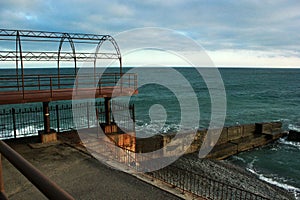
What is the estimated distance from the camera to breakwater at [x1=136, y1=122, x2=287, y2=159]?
2044cm

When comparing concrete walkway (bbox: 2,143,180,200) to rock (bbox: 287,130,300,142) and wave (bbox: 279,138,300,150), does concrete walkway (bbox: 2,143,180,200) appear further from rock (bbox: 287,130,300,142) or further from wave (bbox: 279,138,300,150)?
rock (bbox: 287,130,300,142)

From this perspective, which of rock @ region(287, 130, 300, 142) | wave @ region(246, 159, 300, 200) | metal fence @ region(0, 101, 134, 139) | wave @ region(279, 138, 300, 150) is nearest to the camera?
wave @ region(246, 159, 300, 200)

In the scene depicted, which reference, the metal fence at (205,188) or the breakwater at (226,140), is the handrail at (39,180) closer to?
the metal fence at (205,188)

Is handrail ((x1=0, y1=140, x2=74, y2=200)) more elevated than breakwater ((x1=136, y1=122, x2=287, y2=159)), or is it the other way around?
handrail ((x1=0, y1=140, x2=74, y2=200))

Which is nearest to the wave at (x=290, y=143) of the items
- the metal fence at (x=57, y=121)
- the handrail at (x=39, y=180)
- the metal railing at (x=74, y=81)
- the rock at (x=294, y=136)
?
the rock at (x=294, y=136)

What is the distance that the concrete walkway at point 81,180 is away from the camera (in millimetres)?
8508

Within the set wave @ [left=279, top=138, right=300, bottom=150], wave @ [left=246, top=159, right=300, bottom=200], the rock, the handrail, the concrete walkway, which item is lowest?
wave @ [left=246, top=159, right=300, bottom=200]

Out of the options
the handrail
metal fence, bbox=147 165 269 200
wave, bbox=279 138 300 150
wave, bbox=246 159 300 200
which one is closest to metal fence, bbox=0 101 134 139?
metal fence, bbox=147 165 269 200

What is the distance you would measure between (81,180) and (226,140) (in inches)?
744

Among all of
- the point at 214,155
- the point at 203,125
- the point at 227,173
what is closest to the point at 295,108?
the point at 203,125

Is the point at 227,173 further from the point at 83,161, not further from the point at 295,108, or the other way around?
the point at 295,108

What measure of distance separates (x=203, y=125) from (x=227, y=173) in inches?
689

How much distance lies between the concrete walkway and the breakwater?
8.35 metres

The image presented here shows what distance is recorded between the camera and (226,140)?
2567cm
